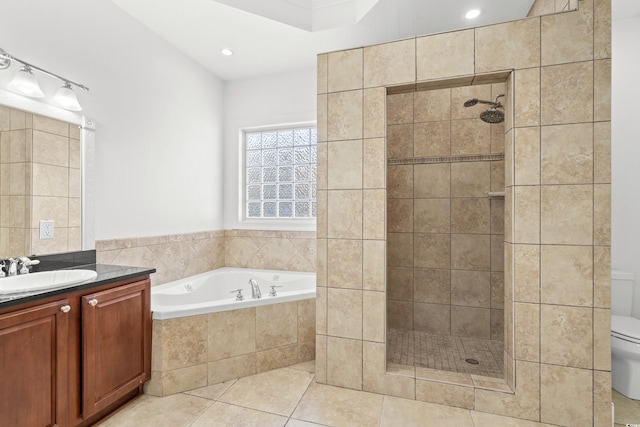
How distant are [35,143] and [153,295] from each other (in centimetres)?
129

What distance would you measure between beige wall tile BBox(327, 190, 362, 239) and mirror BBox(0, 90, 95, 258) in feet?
5.62

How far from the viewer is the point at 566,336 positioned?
169 cm

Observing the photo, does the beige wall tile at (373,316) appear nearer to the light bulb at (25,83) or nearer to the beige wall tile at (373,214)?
the beige wall tile at (373,214)

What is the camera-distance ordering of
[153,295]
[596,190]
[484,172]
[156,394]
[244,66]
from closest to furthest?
1. [596,190]
2. [156,394]
3. [153,295]
4. [484,172]
5. [244,66]

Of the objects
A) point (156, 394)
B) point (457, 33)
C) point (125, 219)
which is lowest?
point (156, 394)

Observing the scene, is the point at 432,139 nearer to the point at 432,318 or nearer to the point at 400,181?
the point at 400,181

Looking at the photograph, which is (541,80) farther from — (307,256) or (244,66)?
(244,66)

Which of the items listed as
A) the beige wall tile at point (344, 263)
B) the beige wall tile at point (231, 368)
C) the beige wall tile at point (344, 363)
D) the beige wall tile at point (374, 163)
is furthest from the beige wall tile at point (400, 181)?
the beige wall tile at point (231, 368)

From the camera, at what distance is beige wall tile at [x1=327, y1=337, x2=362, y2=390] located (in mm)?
2051

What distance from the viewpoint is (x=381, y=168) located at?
2.01 meters

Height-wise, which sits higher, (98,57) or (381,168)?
(98,57)

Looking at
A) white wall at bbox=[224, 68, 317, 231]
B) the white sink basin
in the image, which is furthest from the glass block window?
the white sink basin

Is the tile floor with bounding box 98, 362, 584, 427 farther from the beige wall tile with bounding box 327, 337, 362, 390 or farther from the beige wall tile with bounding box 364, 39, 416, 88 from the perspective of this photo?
the beige wall tile with bounding box 364, 39, 416, 88

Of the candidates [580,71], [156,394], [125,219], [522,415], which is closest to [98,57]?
[125,219]
